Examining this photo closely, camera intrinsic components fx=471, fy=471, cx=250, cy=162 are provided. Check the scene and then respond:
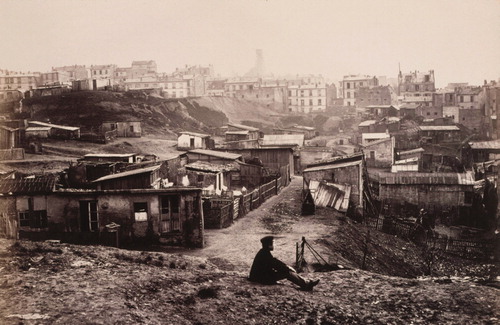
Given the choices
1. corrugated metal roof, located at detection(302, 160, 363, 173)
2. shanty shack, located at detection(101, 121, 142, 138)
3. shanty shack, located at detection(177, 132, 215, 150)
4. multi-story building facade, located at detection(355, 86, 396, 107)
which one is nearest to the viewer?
corrugated metal roof, located at detection(302, 160, 363, 173)

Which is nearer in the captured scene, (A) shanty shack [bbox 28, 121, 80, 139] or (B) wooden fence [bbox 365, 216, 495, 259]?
(B) wooden fence [bbox 365, 216, 495, 259]

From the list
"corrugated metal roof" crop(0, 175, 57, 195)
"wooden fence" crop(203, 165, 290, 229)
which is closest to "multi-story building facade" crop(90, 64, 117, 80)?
"wooden fence" crop(203, 165, 290, 229)

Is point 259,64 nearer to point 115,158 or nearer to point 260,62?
point 260,62

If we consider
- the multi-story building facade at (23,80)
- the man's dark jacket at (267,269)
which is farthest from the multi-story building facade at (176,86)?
the man's dark jacket at (267,269)

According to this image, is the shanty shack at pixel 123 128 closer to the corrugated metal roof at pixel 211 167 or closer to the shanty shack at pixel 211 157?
the shanty shack at pixel 211 157

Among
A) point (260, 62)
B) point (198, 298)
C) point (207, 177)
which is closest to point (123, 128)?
point (207, 177)

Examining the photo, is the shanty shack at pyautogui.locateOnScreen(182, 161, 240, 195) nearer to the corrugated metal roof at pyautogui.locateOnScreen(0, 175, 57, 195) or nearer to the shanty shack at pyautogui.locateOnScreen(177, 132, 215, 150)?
the corrugated metal roof at pyautogui.locateOnScreen(0, 175, 57, 195)
